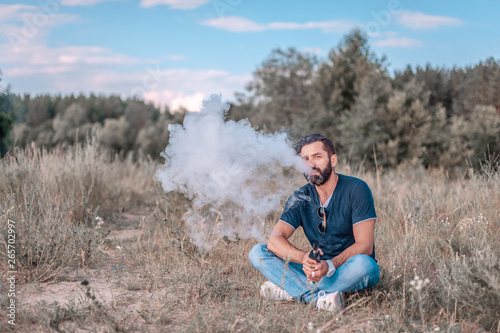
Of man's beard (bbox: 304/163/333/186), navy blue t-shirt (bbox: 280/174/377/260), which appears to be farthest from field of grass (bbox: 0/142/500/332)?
man's beard (bbox: 304/163/333/186)

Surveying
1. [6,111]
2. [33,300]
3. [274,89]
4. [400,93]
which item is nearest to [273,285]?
[33,300]

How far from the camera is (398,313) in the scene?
293 cm

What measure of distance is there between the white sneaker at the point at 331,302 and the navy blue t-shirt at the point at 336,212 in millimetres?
359

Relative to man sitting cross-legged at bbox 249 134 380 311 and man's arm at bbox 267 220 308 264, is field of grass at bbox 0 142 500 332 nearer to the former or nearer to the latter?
man sitting cross-legged at bbox 249 134 380 311

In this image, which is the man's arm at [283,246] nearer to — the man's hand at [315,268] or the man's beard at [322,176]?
the man's hand at [315,268]

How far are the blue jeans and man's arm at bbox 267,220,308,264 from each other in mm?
140

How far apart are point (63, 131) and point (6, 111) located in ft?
60.2

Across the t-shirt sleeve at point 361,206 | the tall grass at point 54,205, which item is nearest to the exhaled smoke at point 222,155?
the t-shirt sleeve at point 361,206

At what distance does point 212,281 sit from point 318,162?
1444 millimetres

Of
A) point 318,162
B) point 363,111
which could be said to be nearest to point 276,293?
point 318,162

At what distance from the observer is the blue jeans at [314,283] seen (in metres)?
3.11

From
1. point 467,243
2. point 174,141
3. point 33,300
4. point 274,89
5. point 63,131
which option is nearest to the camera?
point 33,300

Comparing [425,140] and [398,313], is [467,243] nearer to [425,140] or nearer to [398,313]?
[398,313]

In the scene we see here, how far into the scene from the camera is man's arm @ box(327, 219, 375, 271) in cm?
311
